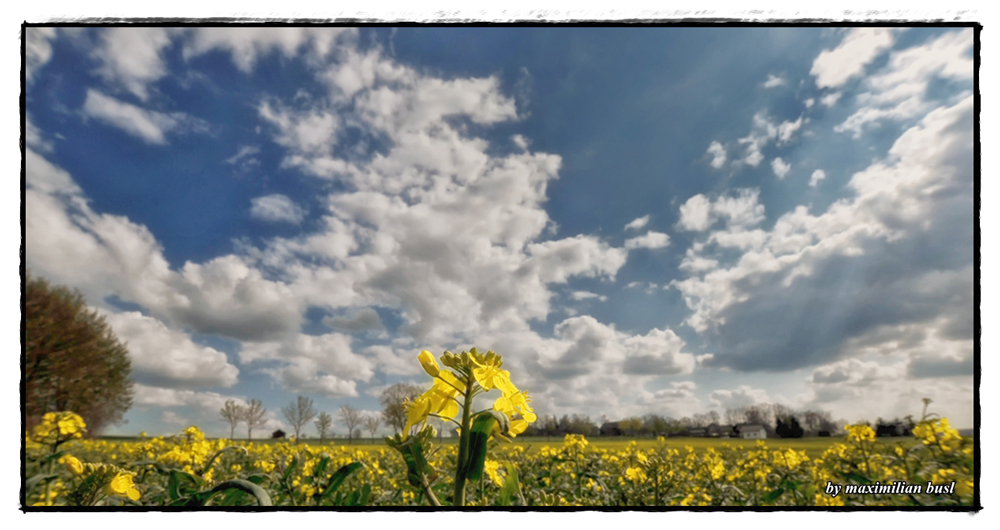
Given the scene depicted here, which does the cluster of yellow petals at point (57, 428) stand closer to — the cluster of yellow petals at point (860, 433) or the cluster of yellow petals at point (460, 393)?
the cluster of yellow petals at point (460, 393)

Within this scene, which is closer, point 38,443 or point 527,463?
point 38,443

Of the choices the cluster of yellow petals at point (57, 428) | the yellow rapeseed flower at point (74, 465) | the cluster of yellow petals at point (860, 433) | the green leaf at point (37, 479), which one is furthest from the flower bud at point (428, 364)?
the cluster of yellow petals at point (860, 433)

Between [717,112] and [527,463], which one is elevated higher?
[717,112]

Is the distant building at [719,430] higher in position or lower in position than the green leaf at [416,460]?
lower

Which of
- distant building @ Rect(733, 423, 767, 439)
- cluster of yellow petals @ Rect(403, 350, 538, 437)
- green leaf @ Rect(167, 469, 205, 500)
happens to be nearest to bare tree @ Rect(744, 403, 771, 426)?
distant building @ Rect(733, 423, 767, 439)

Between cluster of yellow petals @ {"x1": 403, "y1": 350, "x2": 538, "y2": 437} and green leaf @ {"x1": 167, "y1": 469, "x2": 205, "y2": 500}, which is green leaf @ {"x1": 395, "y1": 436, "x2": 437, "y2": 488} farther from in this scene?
green leaf @ {"x1": 167, "y1": 469, "x2": 205, "y2": 500}
